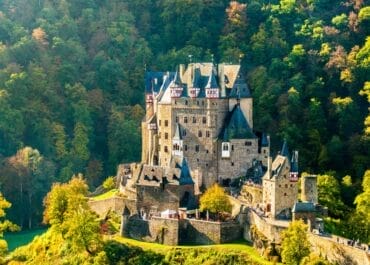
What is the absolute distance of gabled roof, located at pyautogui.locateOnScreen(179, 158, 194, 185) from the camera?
72.9 metres

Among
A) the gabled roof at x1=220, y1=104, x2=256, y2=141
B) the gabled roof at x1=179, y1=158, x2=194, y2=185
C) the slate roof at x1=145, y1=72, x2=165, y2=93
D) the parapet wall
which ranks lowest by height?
the parapet wall

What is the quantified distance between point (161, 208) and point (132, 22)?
62259mm

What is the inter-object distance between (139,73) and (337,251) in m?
64.4

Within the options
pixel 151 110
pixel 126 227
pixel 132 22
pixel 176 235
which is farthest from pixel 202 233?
pixel 132 22

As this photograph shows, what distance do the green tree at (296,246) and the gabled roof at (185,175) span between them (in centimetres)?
1362

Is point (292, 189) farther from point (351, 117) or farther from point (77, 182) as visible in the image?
point (351, 117)

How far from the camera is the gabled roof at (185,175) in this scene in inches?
2869

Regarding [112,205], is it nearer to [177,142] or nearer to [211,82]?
[177,142]

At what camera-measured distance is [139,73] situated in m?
121

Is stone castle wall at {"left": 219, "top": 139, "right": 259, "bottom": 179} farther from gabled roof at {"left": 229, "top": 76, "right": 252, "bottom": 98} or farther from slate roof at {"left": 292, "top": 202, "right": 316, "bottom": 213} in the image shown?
slate roof at {"left": 292, "top": 202, "right": 316, "bottom": 213}

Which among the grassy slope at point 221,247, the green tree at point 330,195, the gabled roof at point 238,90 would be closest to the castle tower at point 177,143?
the gabled roof at point 238,90

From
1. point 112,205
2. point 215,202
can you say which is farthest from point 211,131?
point 112,205

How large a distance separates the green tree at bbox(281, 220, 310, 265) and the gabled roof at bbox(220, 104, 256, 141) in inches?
682

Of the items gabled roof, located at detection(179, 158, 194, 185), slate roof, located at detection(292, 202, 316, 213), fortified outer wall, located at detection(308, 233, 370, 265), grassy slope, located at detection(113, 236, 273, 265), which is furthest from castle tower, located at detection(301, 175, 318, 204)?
fortified outer wall, located at detection(308, 233, 370, 265)
